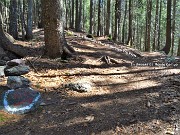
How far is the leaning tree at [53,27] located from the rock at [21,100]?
305 cm

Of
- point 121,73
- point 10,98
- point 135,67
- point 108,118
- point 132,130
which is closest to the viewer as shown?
point 132,130

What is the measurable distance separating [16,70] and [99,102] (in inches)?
99.7

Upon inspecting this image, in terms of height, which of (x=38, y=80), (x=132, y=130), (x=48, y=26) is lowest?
(x=132, y=130)

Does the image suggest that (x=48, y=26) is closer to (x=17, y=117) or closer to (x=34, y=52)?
(x=34, y=52)

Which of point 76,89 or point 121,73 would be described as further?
point 121,73

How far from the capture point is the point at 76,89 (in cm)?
770

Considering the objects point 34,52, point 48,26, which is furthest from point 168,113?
point 34,52

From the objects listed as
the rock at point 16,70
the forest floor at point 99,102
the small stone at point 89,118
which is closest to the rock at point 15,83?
the forest floor at point 99,102

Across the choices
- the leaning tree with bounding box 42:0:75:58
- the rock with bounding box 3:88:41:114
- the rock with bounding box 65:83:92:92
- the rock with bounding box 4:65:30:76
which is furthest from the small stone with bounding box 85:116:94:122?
the leaning tree with bounding box 42:0:75:58

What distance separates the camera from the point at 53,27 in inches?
388

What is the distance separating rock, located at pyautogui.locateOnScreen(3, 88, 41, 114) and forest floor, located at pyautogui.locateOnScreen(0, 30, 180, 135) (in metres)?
0.16

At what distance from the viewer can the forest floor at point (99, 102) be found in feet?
19.5

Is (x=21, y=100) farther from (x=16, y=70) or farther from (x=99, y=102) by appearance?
(x=99, y=102)

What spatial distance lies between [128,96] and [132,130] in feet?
5.53
